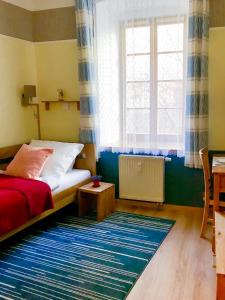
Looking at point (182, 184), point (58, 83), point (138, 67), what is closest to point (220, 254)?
point (182, 184)

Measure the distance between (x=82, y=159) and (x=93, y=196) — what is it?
0.50 meters

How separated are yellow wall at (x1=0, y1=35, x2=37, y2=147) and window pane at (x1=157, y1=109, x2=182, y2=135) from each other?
179cm

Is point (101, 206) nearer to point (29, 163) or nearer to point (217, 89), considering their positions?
point (29, 163)

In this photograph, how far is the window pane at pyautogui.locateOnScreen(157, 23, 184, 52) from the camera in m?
3.35

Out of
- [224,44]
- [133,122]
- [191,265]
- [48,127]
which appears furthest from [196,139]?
[48,127]

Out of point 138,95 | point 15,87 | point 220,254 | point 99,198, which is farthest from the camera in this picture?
point 15,87

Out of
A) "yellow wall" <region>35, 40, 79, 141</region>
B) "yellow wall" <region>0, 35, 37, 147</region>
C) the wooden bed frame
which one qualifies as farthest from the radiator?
"yellow wall" <region>0, 35, 37, 147</region>

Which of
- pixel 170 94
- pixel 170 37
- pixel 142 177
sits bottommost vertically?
pixel 142 177

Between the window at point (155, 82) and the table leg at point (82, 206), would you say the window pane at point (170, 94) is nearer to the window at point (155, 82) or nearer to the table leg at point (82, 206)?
the window at point (155, 82)

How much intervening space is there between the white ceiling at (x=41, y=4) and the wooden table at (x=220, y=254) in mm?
3163

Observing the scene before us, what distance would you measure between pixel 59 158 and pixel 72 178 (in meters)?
0.28

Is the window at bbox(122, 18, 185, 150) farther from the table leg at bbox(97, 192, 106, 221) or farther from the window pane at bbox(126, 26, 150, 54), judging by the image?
the table leg at bbox(97, 192, 106, 221)

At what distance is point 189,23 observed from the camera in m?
3.18

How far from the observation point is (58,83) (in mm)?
4102
